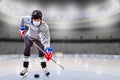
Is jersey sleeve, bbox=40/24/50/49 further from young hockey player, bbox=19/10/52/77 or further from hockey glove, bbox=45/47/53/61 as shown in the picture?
hockey glove, bbox=45/47/53/61

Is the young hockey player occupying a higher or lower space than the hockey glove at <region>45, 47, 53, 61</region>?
higher

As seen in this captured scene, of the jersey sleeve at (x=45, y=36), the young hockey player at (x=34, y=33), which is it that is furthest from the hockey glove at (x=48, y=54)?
the jersey sleeve at (x=45, y=36)

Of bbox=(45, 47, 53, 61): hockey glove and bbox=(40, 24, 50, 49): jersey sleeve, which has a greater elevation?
bbox=(40, 24, 50, 49): jersey sleeve

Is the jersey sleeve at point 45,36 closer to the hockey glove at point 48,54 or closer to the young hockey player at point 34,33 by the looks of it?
the young hockey player at point 34,33

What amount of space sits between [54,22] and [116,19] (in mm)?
4216

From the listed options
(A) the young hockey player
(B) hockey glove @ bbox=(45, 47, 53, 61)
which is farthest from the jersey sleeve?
(B) hockey glove @ bbox=(45, 47, 53, 61)

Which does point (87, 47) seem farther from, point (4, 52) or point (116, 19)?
point (4, 52)

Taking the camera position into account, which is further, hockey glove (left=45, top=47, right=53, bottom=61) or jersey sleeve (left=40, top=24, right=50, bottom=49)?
jersey sleeve (left=40, top=24, right=50, bottom=49)

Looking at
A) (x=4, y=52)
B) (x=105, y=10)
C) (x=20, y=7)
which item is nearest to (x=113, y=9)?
(x=105, y=10)

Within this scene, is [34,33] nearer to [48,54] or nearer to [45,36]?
[45,36]

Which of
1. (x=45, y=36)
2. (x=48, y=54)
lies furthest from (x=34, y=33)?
(x=48, y=54)

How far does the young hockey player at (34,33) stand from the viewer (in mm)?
4461

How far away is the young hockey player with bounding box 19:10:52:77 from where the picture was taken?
14.6 feet

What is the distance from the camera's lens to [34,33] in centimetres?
462
